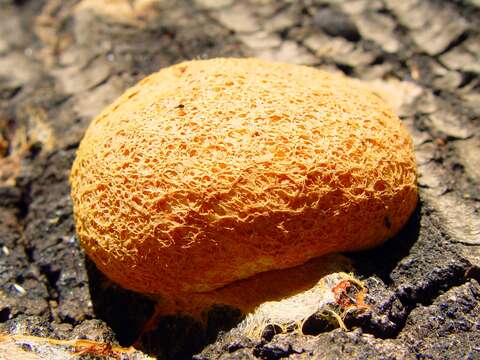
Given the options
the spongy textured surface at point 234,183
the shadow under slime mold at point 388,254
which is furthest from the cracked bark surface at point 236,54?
the spongy textured surface at point 234,183

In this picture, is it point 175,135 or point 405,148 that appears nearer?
point 175,135

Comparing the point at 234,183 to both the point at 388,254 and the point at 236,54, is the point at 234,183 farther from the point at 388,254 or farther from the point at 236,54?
the point at 236,54

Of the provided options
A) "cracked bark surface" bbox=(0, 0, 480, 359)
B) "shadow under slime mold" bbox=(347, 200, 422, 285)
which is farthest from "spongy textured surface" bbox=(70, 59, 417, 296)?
"cracked bark surface" bbox=(0, 0, 480, 359)

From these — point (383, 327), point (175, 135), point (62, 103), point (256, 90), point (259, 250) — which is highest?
point (256, 90)

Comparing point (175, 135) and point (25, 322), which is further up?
point (175, 135)

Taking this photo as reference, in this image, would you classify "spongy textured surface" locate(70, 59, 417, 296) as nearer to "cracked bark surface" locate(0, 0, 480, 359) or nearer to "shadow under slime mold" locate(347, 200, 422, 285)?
"shadow under slime mold" locate(347, 200, 422, 285)

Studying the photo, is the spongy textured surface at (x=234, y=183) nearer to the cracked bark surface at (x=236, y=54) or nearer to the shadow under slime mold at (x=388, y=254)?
the shadow under slime mold at (x=388, y=254)

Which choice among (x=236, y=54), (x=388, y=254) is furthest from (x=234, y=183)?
(x=236, y=54)

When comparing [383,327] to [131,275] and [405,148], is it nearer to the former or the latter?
[405,148]

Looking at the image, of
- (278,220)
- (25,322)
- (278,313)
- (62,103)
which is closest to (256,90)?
(278,220)
